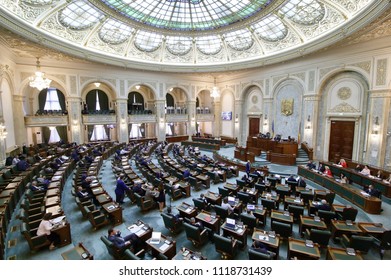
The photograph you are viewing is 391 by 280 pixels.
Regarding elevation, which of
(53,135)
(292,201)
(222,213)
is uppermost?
(53,135)

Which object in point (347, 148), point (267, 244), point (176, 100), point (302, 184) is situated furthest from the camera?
point (176, 100)

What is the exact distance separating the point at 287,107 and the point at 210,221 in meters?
14.5

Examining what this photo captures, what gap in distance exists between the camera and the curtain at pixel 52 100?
20.4 m

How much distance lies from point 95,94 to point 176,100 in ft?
31.9

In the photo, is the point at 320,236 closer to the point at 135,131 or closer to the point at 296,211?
the point at 296,211

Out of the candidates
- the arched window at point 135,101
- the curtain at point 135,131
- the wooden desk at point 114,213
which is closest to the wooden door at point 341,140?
the wooden desk at point 114,213

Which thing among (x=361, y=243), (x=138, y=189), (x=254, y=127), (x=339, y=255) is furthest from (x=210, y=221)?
(x=254, y=127)

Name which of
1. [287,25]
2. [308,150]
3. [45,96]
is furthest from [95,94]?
[308,150]

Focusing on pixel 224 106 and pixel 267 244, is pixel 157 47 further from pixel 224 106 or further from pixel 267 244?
pixel 267 244

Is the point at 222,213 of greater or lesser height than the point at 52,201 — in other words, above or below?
below

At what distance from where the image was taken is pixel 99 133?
22703 mm

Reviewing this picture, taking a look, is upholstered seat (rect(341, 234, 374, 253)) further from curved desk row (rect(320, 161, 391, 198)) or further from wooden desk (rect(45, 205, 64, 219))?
wooden desk (rect(45, 205, 64, 219))

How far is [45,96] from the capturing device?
20.3 m

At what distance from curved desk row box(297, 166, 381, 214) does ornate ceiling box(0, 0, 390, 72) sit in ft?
24.3
